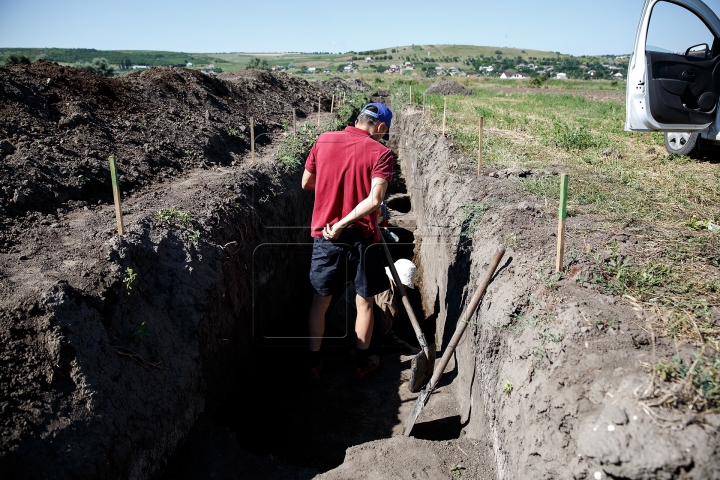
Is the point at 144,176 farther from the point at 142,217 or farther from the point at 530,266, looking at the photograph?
the point at 530,266

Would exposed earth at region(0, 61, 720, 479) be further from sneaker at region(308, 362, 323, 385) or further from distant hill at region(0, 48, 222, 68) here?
distant hill at region(0, 48, 222, 68)

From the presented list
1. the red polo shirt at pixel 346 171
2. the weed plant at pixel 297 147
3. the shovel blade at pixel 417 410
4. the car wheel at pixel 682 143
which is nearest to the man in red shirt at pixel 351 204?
the red polo shirt at pixel 346 171

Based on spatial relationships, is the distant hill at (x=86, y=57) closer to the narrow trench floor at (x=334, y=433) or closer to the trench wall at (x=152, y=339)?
the trench wall at (x=152, y=339)

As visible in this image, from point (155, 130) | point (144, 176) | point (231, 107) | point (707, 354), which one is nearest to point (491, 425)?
point (707, 354)

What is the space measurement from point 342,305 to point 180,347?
87.4 inches

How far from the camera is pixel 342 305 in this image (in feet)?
16.9

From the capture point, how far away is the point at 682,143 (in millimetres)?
6941

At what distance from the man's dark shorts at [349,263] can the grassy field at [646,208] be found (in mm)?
1517

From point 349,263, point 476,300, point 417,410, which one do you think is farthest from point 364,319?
point 476,300

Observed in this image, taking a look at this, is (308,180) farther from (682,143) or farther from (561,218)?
(682,143)

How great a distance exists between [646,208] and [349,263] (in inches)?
106

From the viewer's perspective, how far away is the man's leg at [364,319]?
409cm

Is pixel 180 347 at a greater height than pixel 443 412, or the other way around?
pixel 180 347

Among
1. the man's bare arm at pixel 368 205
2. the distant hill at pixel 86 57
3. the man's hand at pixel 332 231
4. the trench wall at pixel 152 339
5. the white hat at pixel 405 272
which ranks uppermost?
the distant hill at pixel 86 57
